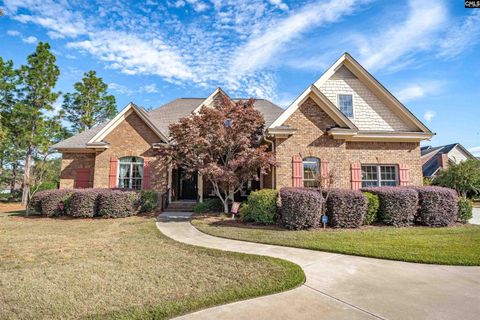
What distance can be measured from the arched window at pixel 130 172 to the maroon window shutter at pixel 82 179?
2.10 m

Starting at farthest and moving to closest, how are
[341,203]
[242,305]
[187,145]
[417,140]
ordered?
[417,140] < [187,145] < [341,203] < [242,305]

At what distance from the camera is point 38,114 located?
2198 cm

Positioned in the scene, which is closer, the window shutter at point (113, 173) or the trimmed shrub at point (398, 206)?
the trimmed shrub at point (398, 206)

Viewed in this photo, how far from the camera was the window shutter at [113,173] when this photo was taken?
48.0 feet

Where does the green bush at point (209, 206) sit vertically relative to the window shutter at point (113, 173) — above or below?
below

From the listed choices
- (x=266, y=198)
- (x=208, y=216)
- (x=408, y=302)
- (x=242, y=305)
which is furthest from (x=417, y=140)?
(x=242, y=305)

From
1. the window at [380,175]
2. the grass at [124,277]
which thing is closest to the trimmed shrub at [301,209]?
the grass at [124,277]

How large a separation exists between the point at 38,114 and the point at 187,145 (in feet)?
59.0

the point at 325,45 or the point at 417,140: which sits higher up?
the point at 325,45

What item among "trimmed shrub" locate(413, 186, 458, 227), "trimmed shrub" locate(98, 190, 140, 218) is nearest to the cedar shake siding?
"trimmed shrub" locate(413, 186, 458, 227)

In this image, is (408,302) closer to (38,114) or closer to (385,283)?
(385,283)

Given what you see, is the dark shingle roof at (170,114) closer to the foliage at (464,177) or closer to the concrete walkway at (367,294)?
the concrete walkway at (367,294)

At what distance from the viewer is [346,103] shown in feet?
49.3

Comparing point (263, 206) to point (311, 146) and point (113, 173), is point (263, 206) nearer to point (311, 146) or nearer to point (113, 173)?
point (311, 146)
